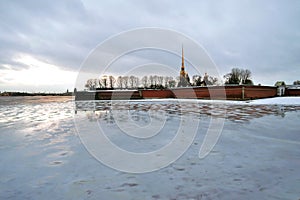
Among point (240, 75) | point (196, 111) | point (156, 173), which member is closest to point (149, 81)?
point (240, 75)

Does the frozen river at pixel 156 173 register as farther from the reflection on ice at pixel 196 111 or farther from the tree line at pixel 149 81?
the tree line at pixel 149 81

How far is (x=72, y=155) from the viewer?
419cm

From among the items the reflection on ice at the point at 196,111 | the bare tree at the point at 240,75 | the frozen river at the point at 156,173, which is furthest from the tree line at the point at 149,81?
the frozen river at the point at 156,173

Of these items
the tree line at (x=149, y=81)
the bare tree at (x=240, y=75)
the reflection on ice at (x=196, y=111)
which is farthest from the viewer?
the tree line at (x=149, y=81)

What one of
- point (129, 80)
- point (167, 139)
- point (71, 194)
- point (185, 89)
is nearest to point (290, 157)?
point (167, 139)

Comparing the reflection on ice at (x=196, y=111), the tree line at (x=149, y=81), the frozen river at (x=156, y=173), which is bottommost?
the frozen river at (x=156, y=173)

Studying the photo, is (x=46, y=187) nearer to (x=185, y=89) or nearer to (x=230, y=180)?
(x=230, y=180)

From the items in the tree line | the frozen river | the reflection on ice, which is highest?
the tree line

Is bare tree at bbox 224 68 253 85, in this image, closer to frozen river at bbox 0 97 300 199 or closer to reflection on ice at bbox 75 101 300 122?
reflection on ice at bbox 75 101 300 122

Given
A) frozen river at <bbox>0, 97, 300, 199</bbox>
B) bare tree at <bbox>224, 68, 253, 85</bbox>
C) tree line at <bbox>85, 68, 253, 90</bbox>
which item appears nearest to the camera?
frozen river at <bbox>0, 97, 300, 199</bbox>

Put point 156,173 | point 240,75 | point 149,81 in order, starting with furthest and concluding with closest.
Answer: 1. point 149,81
2. point 240,75
3. point 156,173

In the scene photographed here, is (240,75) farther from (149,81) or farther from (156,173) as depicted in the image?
(156,173)

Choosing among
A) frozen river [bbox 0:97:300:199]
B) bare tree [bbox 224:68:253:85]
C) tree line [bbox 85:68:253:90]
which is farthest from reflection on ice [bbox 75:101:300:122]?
tree line [bbox 85:68:253:90]

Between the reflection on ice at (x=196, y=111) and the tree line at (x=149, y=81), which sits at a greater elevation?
the tree line at (x=149, y=81)
